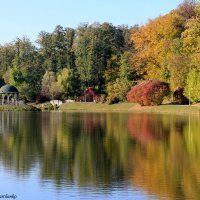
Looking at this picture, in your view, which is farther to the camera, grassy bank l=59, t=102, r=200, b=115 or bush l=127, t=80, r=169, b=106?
bush l=127, t=80, r=169, b=106

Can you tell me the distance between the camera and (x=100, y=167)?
17.8m

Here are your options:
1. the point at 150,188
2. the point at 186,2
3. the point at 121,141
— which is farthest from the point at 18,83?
the point at 150,188

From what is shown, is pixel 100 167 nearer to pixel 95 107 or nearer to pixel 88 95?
pixel 95 107

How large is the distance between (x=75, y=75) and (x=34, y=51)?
12562 millimetres

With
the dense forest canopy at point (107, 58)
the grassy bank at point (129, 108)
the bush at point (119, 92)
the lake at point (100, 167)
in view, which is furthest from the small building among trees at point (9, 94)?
the lake at point (100, 167)

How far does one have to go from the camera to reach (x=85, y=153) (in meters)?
21.5

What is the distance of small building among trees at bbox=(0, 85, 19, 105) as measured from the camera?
78750 millimetres

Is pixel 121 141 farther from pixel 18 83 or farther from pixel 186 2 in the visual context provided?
pixel 18 83

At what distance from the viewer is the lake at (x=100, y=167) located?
45.4 feet

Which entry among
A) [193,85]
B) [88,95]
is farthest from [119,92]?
[193,85]

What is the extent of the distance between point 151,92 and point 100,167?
4943 cm

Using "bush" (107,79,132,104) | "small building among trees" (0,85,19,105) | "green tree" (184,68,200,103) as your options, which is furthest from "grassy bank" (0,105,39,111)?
"green tree" (184,68,200,103)

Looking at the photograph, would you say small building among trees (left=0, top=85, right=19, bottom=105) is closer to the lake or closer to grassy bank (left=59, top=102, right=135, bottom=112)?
grassy bank (left=59, top=102, right=135, bottom=112)

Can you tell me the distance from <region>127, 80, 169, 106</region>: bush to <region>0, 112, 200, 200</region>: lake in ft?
124
